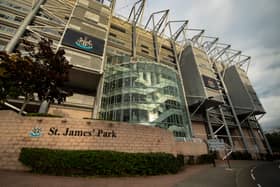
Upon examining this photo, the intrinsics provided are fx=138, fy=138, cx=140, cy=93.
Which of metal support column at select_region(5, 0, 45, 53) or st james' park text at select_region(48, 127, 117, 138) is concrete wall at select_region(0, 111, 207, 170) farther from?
metal support column at select_region(5, 0, 45, 53)

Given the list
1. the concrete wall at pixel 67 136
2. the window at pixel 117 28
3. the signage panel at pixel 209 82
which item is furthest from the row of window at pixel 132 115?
the window at pixel 117 28

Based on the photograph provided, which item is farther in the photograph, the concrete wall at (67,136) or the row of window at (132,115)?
the row of window at (132,115)

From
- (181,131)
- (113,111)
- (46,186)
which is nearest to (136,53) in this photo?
(113,111)

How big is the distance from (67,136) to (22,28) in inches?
882

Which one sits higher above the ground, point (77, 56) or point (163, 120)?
point (77, 56)

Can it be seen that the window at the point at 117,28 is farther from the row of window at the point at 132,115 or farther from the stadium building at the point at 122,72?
the row of window at the point at 132,115

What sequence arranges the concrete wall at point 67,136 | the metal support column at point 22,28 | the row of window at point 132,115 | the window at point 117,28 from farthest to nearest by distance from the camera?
1. the window at point 117,28
2. the metal support column at point 22,28
3. the row of window at point 132,115
4. the concrete wall at point 67,136

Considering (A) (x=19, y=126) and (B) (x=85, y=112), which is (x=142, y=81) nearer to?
(B) (x=85, y=112)

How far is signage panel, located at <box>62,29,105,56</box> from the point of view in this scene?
73.7 feet

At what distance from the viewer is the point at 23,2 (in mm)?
26734

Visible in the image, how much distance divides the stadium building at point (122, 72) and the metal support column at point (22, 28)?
0.28ft

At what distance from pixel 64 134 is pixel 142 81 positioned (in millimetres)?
14117

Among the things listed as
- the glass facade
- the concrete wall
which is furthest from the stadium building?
the concrete wall

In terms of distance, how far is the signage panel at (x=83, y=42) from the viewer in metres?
22.5
